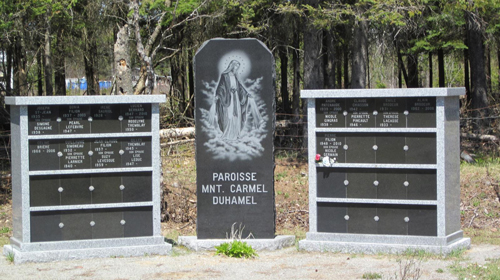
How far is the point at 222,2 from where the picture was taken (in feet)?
55.9

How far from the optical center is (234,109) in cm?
835

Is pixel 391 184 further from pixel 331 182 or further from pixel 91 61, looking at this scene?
pixel 91 61

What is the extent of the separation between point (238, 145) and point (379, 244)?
7.81ft

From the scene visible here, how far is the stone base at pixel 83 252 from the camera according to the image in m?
7.49

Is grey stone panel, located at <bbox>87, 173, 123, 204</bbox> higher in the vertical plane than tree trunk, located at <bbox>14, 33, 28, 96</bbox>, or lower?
lower

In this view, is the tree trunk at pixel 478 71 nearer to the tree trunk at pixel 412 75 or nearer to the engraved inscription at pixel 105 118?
the tree trunk at pixel 412 75

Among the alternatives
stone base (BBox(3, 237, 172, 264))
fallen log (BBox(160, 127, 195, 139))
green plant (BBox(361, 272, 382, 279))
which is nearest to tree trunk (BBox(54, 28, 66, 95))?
fallen log (BBox(160, 127, 195, 139))

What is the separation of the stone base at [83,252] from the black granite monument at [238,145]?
29.4 inches

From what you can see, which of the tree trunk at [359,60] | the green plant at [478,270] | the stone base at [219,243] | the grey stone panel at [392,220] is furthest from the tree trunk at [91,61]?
the green plant at [478,270]

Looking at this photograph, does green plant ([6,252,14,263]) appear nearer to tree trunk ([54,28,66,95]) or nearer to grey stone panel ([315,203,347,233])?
grey stone panel ([315,203,347,233])

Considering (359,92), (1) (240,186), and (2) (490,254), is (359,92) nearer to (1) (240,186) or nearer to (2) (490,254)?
(1) (240,186)

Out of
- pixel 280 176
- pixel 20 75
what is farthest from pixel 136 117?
pixel 20 75

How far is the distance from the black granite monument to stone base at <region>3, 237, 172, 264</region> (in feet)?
2.45

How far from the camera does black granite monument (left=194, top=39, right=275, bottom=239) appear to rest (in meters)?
8.33
